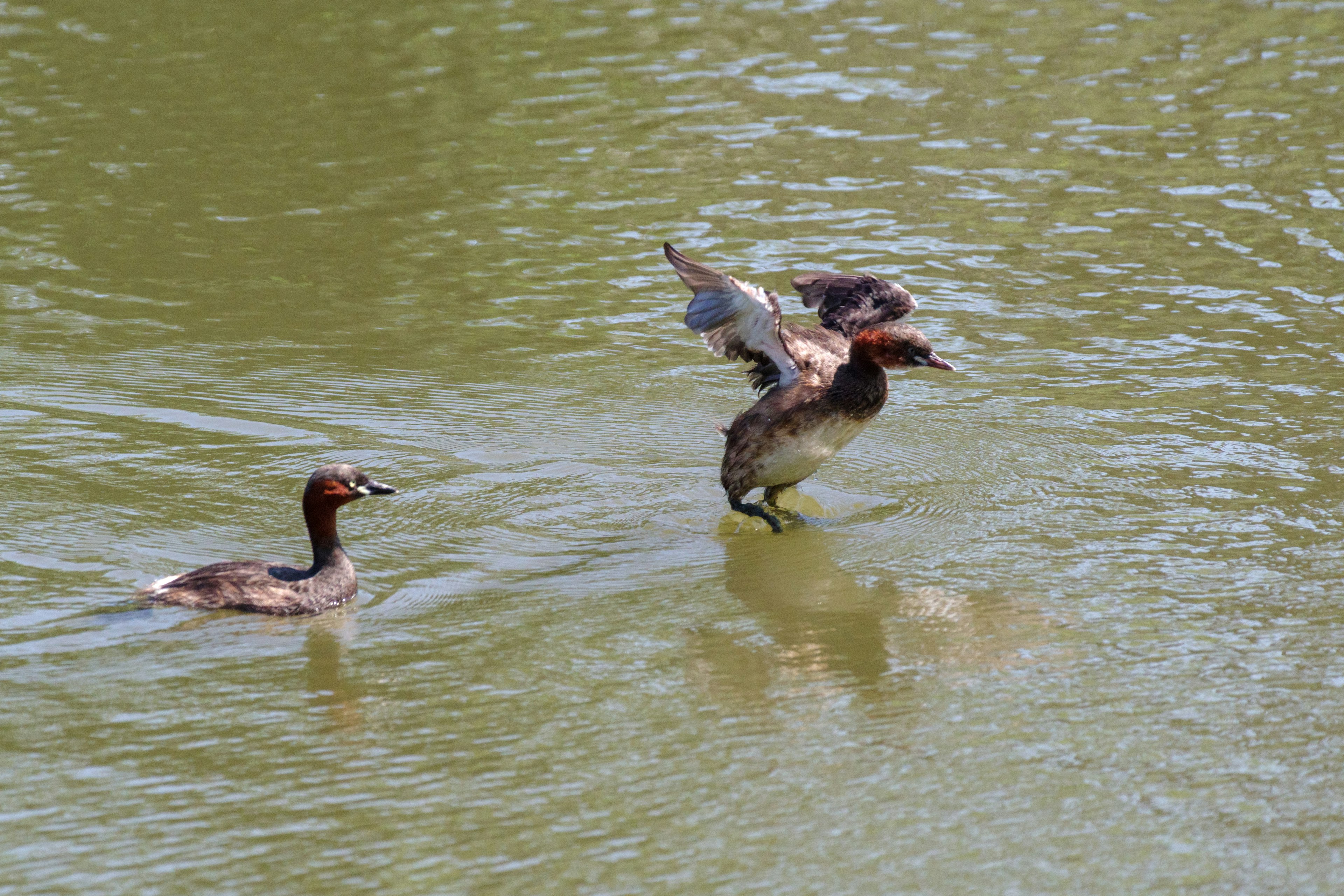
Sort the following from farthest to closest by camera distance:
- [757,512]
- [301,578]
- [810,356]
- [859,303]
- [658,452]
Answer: [658,452] → [859,303] → [810,356] → [757,512] → [301,578]

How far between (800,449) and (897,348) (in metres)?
0.80

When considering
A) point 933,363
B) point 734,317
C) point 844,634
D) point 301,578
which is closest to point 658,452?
point 734,317

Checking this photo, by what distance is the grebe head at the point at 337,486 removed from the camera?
8.43 meters

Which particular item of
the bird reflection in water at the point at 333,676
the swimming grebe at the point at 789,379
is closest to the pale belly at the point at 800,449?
the swimming grebe at the point at 789,379

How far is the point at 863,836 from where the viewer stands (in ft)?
19.0

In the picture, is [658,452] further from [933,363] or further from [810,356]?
[933,363]

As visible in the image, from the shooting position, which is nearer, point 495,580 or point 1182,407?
point 495,580

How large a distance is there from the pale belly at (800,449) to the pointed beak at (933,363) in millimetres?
490

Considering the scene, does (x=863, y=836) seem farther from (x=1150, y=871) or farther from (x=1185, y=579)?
(x=1185, y=579)

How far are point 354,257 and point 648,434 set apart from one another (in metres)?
4.27

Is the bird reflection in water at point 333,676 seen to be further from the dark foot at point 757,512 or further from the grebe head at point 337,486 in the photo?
the dark foot at point 757,512

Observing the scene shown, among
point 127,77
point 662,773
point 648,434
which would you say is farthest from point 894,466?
point 127,77

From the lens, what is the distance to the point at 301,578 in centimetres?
831

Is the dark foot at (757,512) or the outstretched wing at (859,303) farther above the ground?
the outstretched wing at (859,303)
